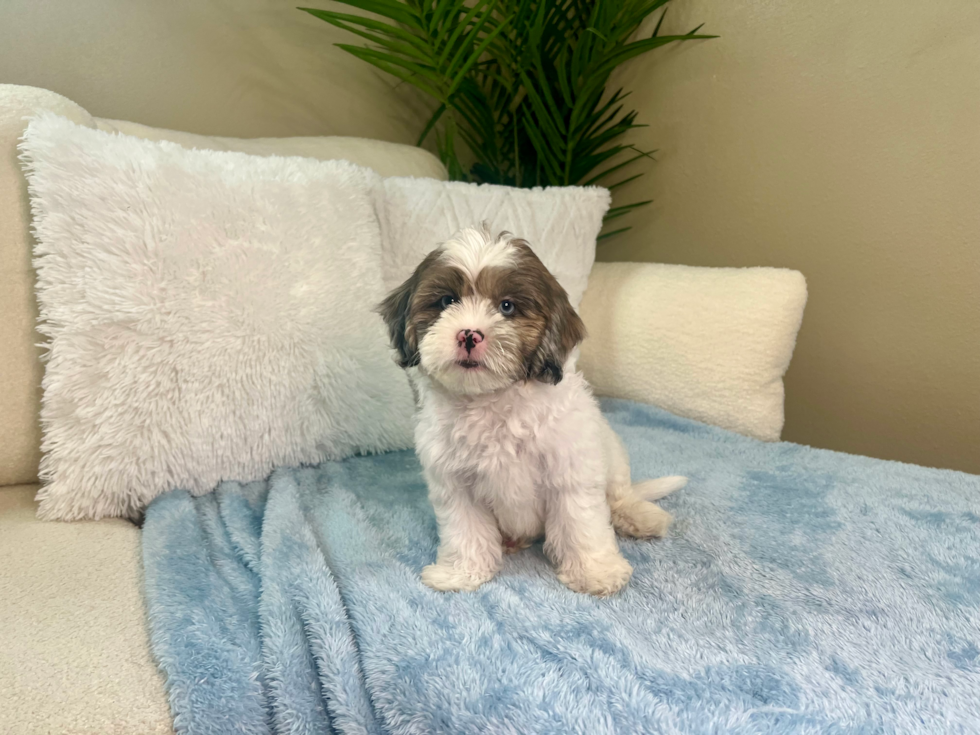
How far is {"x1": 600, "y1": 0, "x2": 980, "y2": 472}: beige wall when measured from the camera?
164 centimetres

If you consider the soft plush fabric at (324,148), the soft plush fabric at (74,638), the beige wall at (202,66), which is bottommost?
the soft plush fabric at (74,638)

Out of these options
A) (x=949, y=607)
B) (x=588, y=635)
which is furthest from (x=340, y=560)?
(x=949, y=607)

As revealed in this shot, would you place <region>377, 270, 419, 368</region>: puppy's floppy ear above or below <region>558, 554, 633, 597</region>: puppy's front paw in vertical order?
above

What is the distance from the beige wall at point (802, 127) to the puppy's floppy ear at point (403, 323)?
4.68ft

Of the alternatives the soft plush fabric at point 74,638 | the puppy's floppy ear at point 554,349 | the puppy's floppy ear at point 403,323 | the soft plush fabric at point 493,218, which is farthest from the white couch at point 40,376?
the puppy's floppy ear at point 554,349

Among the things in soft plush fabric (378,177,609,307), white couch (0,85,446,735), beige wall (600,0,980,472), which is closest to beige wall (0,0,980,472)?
beige wall (600,0,980,472)

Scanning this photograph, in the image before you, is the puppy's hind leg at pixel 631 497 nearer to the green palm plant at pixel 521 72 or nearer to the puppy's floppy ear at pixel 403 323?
the puppy's floppy ear at pixel 403 323

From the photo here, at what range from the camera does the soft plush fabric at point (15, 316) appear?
4.20 ft

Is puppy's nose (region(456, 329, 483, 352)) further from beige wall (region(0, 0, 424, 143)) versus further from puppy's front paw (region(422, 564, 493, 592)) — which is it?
beige wall (region(0, 0, 424, 143))

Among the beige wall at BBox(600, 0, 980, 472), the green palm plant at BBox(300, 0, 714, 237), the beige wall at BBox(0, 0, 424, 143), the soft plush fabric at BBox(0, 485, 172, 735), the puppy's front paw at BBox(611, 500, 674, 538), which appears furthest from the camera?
the green palm plant at BBox(300, 0, 714, 237)

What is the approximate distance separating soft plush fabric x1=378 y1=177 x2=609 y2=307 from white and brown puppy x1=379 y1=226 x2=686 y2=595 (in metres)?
0.63

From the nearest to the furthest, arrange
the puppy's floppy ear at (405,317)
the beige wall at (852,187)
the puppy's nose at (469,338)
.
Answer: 1. the puppy's nose at (469,338)
2. the puppy's floppy ear at (405,317)
3. the beige wall at (852,187)

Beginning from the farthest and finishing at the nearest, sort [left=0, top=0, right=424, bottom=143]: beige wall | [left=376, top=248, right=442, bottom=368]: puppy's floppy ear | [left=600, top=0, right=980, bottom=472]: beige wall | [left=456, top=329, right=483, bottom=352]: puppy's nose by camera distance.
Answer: [left=0, top=0, right=424, bottom=143]: beige wall → [left=600, top=0, right=980, bottom=472]: beige wall → [left=376, top=248, right=442, bottom=368]: puppy's floppy ear → [left=456, top=329, right=483, bottom=352]: puppy's nose

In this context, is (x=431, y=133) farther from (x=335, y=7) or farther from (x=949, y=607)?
(x=949, y=607)
